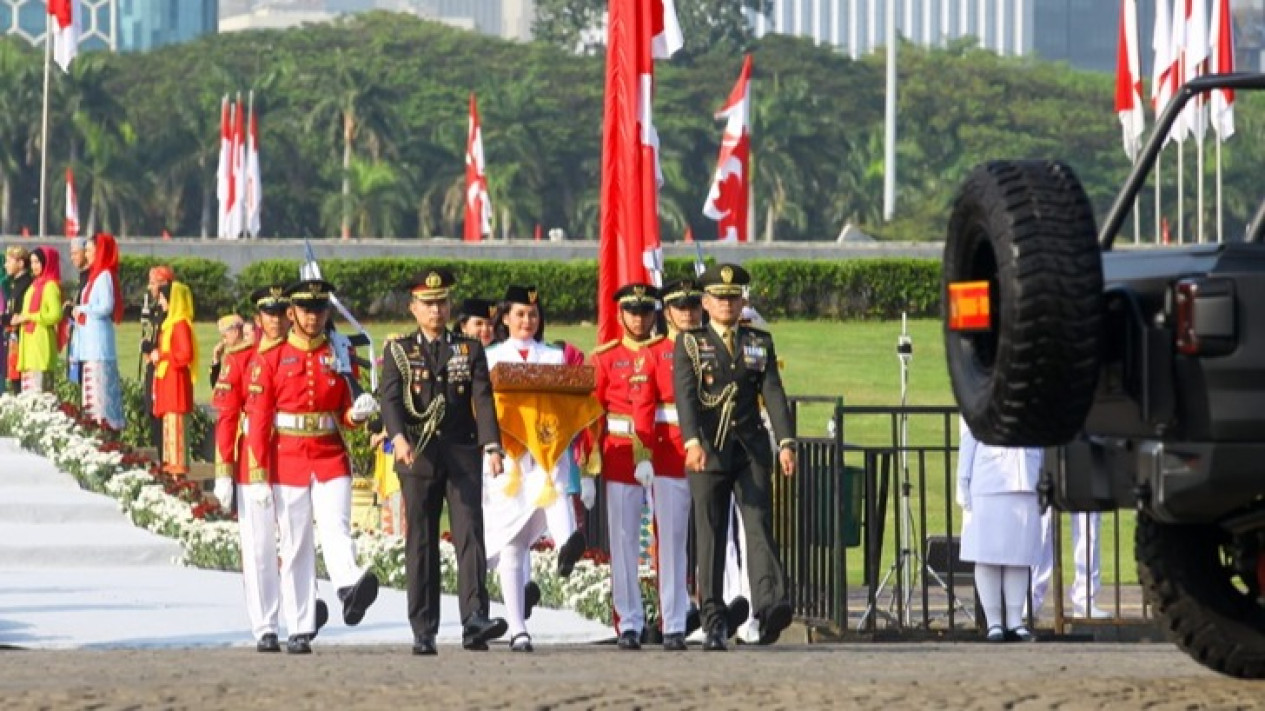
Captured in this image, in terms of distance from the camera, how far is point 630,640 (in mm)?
13328

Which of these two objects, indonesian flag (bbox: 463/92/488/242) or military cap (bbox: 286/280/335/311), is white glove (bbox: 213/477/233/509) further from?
indonesian flag (bbox: 463/92/488/242)

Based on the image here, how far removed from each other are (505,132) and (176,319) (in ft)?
256

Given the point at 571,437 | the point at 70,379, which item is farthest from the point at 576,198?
the point at 571,437

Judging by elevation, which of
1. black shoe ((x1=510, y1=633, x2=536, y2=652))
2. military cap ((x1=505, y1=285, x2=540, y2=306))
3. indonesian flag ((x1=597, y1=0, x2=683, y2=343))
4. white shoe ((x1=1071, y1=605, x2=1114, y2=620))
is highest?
indonesian flag ((x1=597, y1=0, x2=683, y2=343))

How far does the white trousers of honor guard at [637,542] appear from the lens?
13.3m

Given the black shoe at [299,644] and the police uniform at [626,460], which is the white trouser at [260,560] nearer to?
the black shoe at [299,644]

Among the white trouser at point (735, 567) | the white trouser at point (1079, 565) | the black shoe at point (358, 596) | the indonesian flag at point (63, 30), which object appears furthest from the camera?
the indonesian flag at point (63, 30)

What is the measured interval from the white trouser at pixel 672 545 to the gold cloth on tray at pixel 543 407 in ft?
3.24

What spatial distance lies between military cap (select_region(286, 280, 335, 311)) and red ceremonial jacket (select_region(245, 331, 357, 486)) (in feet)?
0.45

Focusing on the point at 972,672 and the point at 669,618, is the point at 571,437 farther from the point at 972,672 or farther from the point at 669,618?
the point at 972,672

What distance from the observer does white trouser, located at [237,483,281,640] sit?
13055 millimetres

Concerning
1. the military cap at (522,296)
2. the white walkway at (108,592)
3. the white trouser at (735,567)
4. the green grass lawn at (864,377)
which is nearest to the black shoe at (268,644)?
the white walkway at (108,592)

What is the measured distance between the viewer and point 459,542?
1298 cm

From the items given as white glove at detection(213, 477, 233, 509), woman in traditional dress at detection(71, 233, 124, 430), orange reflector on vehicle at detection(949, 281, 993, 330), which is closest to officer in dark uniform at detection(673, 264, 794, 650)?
white glove at detection(213, 477, 233, 509)
